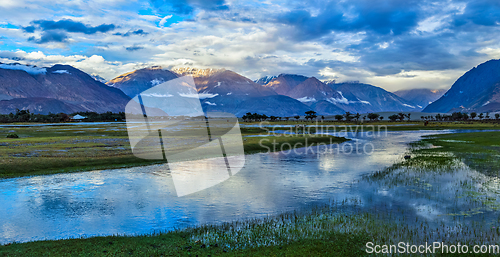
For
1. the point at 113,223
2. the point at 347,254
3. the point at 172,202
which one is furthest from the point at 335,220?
the point at 113,223

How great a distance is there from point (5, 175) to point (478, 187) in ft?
167

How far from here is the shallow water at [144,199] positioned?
20109mm

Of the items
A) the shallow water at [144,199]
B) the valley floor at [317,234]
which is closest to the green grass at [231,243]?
the valley floor at [317,234]

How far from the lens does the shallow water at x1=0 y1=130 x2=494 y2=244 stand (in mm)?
20109

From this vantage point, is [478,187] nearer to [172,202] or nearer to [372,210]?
[372,210]

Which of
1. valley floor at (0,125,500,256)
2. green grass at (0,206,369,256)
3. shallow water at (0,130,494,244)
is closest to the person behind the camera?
green grass at (0,206,369,256)

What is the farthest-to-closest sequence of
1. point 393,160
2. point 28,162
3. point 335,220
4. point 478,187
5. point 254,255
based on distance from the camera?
point 393,160 → point 28,162 → point 478,187 → point 335,220 → point 254,255

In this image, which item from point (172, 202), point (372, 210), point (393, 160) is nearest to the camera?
point (372, 210)

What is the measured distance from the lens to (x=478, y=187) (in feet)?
92.1

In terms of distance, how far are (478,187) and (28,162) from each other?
52390 millimetres

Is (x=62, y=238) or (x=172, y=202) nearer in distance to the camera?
(x=62, y=238)

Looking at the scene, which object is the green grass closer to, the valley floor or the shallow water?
the valley floor

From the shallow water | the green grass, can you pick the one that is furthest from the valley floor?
the shallow water

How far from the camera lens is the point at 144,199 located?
26.4 m
